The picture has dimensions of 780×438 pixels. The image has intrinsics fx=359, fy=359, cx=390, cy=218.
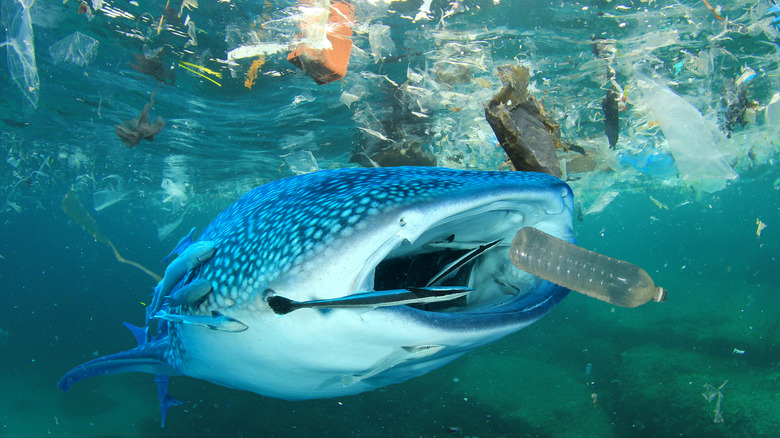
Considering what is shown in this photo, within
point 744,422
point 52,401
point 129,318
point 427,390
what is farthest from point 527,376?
point 129,318

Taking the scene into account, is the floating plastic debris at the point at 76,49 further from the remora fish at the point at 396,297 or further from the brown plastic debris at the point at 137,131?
the remora fish at the point at 396,297

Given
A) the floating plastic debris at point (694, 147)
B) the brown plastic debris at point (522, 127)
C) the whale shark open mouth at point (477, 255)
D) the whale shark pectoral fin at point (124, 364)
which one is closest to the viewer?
the whale shark open mouth at point (477, 255)

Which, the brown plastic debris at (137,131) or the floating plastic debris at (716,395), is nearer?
the brown plastic debris at (137,131)

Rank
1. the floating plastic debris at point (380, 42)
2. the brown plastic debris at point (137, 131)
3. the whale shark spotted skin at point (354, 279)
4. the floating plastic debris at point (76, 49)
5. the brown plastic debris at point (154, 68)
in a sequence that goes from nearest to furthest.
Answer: the whale shark spotted skin at point (354, 279)
the brown plastic debris at point (137, 131)
the floating plastic debris at point (380, 42)
the floating plastic debris at point (76, 49)
the brown plastic debris at point (154, 68)

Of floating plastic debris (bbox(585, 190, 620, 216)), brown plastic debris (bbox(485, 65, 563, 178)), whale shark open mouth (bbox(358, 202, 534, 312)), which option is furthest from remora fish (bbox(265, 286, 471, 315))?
floating plastic debris (bbox(585, 190, 620, 216))

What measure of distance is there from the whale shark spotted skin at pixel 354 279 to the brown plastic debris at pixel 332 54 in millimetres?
4674

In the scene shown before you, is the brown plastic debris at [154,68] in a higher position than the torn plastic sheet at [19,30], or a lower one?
lower

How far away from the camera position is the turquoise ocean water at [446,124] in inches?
302

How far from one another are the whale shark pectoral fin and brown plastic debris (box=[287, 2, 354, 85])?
480 centimetres

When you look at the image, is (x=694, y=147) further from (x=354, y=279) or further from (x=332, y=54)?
(x=354, y=279)

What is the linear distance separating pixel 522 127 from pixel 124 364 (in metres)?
4.20

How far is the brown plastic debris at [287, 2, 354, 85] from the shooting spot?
6.38 meters

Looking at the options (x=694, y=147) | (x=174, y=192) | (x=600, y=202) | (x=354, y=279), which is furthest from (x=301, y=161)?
(x=354, y=279)

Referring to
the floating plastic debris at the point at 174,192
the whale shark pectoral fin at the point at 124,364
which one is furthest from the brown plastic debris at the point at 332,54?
the floating plastic debris at the point at 174,192
